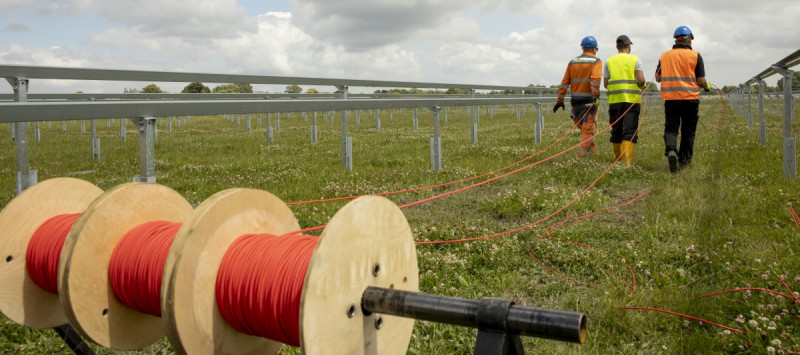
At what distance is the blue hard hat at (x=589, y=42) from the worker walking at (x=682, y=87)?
1871 millimetres

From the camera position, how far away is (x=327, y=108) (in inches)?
261

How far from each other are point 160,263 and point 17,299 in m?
0.76

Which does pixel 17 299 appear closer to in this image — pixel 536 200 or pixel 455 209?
pixel 455 209

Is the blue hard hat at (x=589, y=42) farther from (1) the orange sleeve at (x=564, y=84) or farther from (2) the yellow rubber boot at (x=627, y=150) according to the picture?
(2) the yellow rubber boot at (x=627, y=150)

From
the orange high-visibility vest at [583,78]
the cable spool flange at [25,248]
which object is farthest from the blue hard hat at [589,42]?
the cable spool flange at [25,248]

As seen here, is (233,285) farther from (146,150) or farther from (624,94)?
(624,94)

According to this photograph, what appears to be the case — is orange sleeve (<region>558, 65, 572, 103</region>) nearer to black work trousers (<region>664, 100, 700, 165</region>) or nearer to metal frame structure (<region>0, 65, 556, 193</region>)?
metal frame structure (<region>0, 65, 556, 193</region>)

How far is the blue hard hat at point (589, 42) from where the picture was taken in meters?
9.74

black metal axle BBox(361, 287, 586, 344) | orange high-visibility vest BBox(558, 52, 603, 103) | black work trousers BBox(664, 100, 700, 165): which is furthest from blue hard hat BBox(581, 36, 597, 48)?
black metal axle BBox(361, 287, 586, 344)

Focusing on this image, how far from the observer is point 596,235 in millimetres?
4629

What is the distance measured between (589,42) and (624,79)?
130cm

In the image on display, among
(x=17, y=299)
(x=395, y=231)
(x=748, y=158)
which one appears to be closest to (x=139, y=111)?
(x=17, y=299)

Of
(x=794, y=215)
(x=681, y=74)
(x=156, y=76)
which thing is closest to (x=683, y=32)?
(x=681, y=74)

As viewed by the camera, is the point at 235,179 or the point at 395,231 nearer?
the point at 395,231
